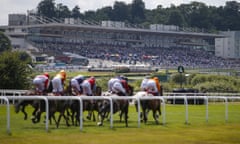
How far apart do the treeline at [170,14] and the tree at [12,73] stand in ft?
372

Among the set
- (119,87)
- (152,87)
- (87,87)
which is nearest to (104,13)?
(152,87)

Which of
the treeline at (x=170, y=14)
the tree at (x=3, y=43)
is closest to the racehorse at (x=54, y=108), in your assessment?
the tree at (x=3, y=43)

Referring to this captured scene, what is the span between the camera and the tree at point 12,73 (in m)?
41.1

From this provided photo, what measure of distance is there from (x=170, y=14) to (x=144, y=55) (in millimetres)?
51594

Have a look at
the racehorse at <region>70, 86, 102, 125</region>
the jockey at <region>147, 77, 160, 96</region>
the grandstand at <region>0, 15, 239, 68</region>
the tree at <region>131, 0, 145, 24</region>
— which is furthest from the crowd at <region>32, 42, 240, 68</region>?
the racehorse at <region>70, 86, 102, 125</region>

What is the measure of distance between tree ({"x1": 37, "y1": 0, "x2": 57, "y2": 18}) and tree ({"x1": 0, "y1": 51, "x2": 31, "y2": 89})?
110078 mm

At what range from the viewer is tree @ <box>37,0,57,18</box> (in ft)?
500

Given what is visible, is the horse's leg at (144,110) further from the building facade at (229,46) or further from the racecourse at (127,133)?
the building facade at (229,46)

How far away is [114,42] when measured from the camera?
12325cm

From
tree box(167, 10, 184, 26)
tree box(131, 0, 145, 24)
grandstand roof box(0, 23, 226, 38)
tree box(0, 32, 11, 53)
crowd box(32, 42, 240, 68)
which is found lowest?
crowd box(32, 42, 240, 68)

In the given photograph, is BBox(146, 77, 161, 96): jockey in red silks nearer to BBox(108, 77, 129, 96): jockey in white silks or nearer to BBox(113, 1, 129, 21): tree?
BBox(108, 77, 129, 96): jockey in white silks

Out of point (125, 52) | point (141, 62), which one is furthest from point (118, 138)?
point (125, 52)

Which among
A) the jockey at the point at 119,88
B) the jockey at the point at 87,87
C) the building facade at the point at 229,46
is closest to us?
the jockey at the point at 119,88

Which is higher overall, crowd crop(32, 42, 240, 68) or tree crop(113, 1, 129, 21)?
tree crop(113, 1, 129, 21)
